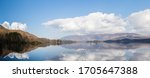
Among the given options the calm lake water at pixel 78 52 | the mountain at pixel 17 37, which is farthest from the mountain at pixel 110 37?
the mountain at pixel 17 37

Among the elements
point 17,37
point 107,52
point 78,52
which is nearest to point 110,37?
point 107,52

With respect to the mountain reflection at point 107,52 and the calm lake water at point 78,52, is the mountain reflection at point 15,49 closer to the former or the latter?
the calm lake water at point 78,52

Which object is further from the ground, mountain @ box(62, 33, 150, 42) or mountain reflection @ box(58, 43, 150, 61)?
mountain @ box(62, 33, 150, 42)

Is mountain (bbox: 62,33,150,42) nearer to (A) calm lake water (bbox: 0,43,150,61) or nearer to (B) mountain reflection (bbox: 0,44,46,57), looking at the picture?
(A) calm lake water (bbox: 0,43,150,61)

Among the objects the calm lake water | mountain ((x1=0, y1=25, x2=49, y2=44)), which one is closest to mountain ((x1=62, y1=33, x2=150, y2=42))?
the calm lake water

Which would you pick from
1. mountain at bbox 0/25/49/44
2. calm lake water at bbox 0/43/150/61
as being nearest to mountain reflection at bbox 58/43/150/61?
calm lake water at bbox 0/43/150/61

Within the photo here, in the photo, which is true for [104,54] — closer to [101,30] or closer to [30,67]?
[101,30]

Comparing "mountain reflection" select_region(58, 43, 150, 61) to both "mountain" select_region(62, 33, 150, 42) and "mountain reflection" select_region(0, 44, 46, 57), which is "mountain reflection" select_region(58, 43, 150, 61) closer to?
"mountain" select_region(62, 33, 150, 42)
